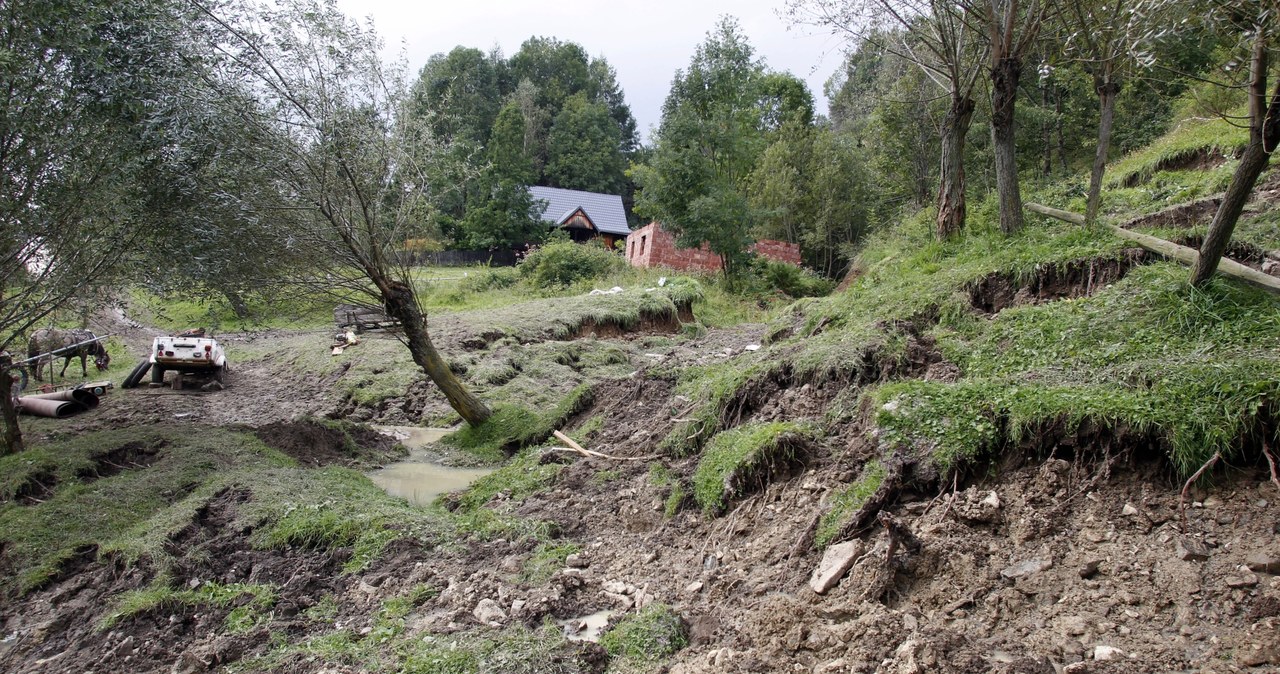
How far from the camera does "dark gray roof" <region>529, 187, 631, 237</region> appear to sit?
46.0 metres

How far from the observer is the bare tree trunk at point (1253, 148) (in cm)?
465

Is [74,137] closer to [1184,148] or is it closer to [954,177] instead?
[954,177]

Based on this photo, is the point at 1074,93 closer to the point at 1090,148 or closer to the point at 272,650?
the point at 1090,148

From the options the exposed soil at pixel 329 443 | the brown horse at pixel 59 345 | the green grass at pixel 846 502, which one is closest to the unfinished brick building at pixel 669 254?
the brown horse at pixel 59 345

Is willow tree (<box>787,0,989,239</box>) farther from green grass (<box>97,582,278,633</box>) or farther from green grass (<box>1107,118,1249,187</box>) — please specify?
green grass (<box>97,582,278,633</box>)

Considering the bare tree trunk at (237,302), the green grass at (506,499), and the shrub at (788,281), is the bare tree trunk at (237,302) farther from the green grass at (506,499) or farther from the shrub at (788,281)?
the shrub at (788,281)

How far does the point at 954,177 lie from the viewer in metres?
10.9

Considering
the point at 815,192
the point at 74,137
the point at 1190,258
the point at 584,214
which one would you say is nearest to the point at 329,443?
the point at 74,137

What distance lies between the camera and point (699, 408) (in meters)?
8.22

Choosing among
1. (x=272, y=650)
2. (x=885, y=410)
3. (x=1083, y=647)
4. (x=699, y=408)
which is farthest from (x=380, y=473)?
(x=1083, y=647)

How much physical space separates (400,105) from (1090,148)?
59.3 ft

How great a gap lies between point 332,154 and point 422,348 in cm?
302

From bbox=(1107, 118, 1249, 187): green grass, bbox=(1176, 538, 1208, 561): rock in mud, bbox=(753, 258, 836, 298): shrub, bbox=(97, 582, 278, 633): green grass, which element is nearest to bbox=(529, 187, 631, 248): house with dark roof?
bbox=(753, 258, 836, 298): shrub

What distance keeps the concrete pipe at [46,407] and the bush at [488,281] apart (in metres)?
16.6
